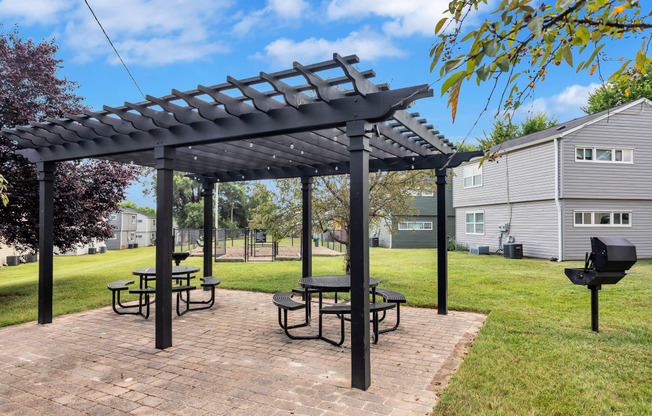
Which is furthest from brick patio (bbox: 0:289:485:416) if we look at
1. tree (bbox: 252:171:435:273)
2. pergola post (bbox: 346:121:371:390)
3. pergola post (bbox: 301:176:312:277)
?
tree (bbox: 252:171:435:273)

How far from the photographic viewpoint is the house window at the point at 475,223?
18.5 m

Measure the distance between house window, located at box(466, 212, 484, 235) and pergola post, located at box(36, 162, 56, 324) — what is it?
1729 centimetres

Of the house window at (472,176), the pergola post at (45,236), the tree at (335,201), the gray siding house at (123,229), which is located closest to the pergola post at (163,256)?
the pergola post at (45,236)

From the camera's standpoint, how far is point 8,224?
25.7ft

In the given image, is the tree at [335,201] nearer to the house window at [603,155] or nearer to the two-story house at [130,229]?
the house window at [603,155]

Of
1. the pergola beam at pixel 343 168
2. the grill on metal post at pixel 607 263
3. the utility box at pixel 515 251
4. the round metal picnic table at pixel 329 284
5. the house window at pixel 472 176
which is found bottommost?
the utility box at pixel 515 251

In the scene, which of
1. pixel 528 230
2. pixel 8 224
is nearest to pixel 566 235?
pixel 528 230

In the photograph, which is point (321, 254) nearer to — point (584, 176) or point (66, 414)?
point (584, 176)

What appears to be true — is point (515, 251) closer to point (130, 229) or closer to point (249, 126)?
point (249, 126)

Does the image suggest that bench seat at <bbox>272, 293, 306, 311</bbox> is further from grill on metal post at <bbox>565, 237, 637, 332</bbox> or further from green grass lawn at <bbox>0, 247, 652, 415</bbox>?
grill on metal post at <bbox>565, 237, 637, 332</bbox>

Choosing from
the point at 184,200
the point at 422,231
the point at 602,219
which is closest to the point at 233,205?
the point at 184,200

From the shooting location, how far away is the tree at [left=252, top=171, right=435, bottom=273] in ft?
30.4

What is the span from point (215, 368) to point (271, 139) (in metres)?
2.79

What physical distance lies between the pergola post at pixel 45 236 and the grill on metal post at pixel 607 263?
748 cm
